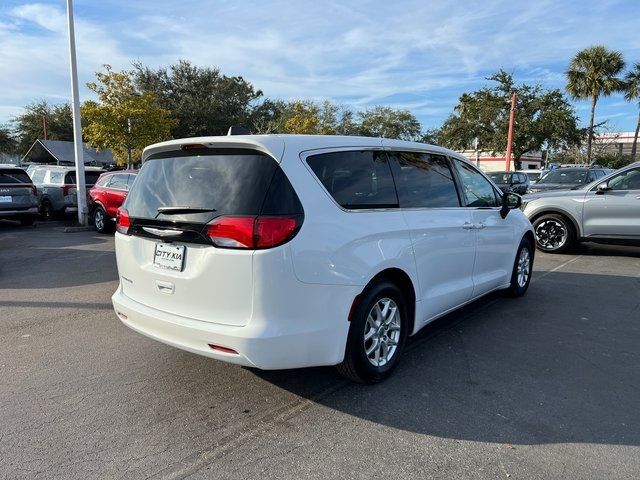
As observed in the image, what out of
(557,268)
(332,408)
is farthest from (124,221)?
(557,268)

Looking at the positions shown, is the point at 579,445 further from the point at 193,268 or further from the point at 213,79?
the point at 213,79

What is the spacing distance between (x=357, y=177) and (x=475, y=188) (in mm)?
2056

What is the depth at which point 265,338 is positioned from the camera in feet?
9.66

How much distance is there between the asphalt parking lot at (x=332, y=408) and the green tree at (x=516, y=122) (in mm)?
33794

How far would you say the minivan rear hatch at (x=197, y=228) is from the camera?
3.01 meters

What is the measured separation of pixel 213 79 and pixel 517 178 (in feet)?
95.5

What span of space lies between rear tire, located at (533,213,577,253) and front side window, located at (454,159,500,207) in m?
4.75

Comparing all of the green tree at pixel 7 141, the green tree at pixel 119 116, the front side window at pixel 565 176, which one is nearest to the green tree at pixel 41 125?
the green tree at pixel 7 141

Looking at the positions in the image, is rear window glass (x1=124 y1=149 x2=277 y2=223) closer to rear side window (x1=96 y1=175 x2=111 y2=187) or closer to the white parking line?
the white parking line

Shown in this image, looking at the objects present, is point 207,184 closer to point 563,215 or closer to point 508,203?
point 508,203

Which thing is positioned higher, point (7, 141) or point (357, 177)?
point (7, 141)

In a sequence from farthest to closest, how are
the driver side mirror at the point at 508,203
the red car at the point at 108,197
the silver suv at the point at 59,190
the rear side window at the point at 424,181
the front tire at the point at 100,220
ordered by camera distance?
the silver suv at the point at 59,190 → the front tire at the point at 100,220 → the red car at the point at 108,197 → the driver side mirror at the point at 508,203 → the rear side window at the point at 424,181

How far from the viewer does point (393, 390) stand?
3596 mm

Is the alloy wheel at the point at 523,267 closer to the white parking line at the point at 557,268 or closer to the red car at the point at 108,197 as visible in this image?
the white parking line at the point at 557,268
